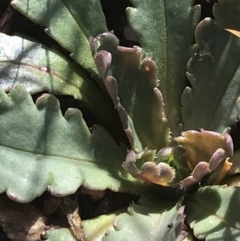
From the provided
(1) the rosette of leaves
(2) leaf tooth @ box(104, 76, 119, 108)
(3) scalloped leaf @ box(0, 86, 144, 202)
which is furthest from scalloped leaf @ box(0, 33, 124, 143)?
(2) leaf tooth @ box(104, 76, 119, 108)

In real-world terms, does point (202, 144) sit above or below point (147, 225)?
above

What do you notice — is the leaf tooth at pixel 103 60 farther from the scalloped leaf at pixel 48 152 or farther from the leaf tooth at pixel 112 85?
the scalloped leaf at pixel 48 152

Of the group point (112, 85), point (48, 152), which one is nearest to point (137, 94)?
point (112, 85)

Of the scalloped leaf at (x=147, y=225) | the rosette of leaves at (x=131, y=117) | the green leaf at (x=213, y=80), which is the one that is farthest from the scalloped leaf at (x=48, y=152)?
the green leaf at (x=213, y=80)

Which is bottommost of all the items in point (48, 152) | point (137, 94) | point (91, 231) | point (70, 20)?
point (91, 231)

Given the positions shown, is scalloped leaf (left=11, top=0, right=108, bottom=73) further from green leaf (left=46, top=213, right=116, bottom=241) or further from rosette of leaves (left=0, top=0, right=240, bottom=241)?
green leaf (left=46, top=213, right=116, bottom=241)

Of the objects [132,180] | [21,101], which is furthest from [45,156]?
[132,180]

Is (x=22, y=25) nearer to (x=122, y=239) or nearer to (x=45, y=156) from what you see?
(x=45, y=156)

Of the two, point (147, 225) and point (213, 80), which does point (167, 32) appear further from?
point (147, 225)
